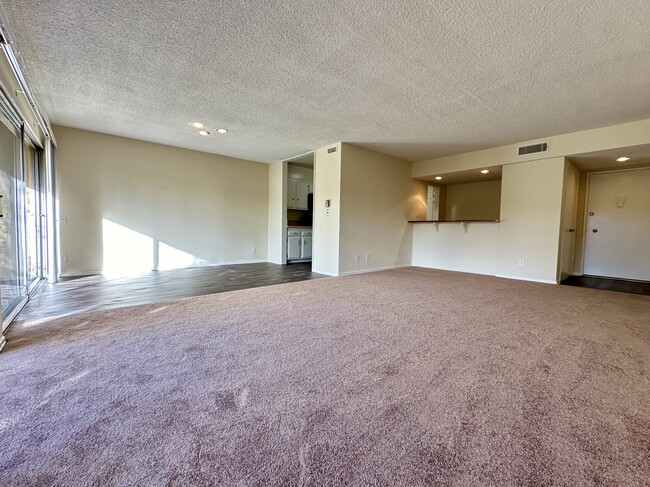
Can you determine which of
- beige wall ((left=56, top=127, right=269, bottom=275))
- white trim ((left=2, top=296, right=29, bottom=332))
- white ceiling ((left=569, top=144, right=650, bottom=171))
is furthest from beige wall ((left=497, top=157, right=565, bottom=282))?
white trim ((left=2, top=296, right=29, bottom=332))

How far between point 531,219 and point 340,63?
4496mm

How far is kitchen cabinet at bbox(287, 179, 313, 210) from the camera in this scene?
24.0 ft

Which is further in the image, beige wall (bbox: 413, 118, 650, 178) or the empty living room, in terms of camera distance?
beige wall (bbox: 413, 118, 650, 178)

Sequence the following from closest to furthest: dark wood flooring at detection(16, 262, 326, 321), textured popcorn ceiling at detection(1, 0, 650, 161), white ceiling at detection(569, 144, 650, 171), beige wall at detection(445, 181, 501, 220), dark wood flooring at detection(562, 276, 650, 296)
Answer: textured popcorn ceiling at detection(1, 0, 650, 161), dark wood flooring at detection(16, 262, 326, 321), white ceiling at detection(569, 144, 650, 171), dark wood flooring at detection(562, 276, 650, 296), beige wall at detection(445, 181, 501, 220)

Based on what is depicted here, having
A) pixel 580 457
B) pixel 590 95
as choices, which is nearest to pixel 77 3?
pixel 580 457

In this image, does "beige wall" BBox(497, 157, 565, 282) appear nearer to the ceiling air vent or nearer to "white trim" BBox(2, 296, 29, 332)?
the ceiling air vent

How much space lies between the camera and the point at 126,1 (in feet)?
6.63

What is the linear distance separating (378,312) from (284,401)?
181 cm

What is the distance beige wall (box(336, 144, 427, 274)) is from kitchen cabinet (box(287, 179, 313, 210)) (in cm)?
164

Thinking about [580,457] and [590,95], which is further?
[590,95]

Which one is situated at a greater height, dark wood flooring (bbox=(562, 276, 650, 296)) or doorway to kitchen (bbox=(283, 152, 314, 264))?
doorway to kitchen (bbox=(283, 152, 314, 264))

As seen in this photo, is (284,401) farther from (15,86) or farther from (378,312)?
(15,86)

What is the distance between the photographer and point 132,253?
5.44 m

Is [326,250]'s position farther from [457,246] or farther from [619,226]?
[619,226]
